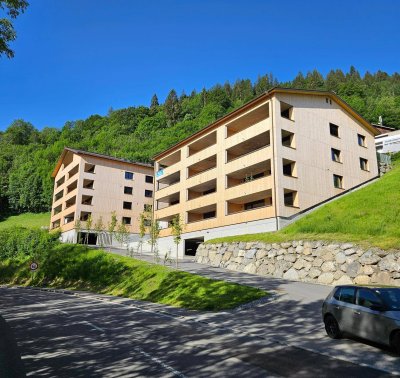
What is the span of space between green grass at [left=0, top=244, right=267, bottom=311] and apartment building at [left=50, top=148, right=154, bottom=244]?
10145mm

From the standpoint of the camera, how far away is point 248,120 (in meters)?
35.6

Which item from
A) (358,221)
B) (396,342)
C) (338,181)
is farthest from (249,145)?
(396,342)

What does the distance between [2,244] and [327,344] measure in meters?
50.1

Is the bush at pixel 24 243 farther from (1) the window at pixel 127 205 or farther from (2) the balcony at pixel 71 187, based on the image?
(1) the window at pixel 127 205

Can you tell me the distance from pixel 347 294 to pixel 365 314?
111cm

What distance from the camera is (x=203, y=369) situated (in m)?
7.33

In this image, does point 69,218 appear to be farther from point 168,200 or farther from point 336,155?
point 336,155

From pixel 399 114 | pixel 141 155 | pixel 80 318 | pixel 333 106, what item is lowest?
pixel 80 318

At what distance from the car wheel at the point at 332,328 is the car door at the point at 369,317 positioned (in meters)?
0.81

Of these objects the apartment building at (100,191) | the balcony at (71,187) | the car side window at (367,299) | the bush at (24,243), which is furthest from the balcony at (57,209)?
the car side window at (367,299)

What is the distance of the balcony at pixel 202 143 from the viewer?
39625 millimetres

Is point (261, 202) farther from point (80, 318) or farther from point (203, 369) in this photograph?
point (203, 369)

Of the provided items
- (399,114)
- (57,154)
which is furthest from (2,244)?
(399,114)

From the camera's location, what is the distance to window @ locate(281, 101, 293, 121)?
106 feet
